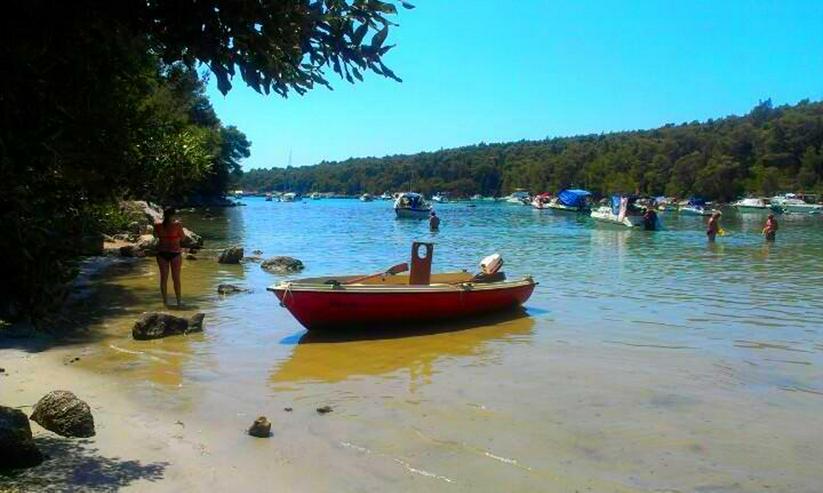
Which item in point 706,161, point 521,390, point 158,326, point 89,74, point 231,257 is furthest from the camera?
point 706,161

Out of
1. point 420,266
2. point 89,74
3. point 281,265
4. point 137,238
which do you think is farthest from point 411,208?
point 89,74

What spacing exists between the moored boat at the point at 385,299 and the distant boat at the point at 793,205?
267 feet

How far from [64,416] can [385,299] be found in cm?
670

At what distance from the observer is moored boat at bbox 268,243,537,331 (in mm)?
11883

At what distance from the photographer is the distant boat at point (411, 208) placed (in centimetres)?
6369

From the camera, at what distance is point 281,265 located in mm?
23344

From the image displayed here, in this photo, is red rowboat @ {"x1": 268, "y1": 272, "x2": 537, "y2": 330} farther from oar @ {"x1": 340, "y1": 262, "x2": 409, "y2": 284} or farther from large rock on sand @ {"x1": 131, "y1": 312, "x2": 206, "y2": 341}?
large rock on sand @ {"x1": 131, "y1": 312, "x2": 206, "y2": 341}

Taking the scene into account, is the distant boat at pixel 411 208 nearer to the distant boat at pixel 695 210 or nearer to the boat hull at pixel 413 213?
the boat hull at pixel 413 213

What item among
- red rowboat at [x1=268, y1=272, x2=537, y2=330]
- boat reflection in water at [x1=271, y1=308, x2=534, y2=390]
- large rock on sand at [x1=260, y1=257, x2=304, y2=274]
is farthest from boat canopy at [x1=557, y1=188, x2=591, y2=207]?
red rowboat at [x1=268, y1=272, x2=537, y2=330]

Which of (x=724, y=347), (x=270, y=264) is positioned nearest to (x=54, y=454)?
(x=724, y=347)

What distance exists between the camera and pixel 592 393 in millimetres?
9023

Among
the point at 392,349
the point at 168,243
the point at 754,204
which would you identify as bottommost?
the point at 392,349

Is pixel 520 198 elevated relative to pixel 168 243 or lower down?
lower down

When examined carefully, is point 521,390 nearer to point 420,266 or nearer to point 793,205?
point 420,266
